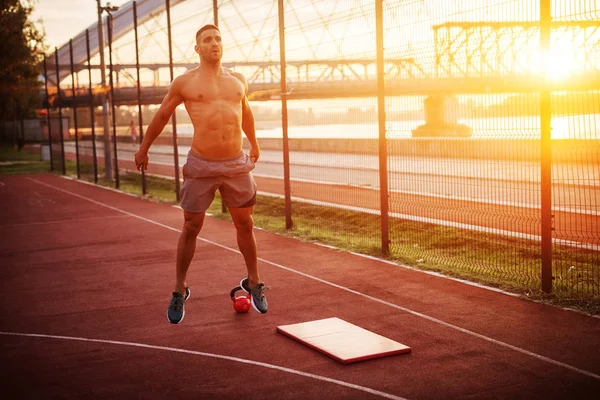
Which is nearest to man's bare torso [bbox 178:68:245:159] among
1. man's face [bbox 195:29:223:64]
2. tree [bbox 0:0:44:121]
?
man's face [bbox 195:29:223:64]

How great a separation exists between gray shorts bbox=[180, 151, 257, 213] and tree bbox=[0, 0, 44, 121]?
155 ft

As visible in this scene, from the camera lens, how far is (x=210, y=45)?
6.50 metres

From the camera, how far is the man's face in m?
6.49

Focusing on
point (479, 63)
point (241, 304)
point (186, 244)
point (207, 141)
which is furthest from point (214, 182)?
point (479, 63)

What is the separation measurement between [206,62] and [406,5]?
4081 millimetres

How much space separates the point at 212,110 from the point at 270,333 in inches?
77.8

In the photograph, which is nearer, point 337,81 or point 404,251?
point 404,251

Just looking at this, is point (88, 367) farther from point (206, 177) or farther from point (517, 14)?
point (517, 14)

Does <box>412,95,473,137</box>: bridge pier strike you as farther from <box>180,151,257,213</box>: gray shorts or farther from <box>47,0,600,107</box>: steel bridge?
<box>180,151,257,213</box>: gray shorts

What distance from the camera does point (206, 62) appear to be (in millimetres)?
6586

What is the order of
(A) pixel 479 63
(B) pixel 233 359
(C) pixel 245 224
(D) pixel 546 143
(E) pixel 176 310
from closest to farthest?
(B) pixel 233 359
(E) pixel 176 310
(C) pixel 245 224
(D) pixel 546 143
(A) pixel 479 63

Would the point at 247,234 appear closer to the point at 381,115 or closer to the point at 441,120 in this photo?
the point at 381,115

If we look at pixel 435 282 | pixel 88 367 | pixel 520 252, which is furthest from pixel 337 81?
pixel 88 367

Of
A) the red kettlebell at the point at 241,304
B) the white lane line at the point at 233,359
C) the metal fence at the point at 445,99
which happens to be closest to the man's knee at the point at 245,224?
the red kettlebell at the point at 241,304
